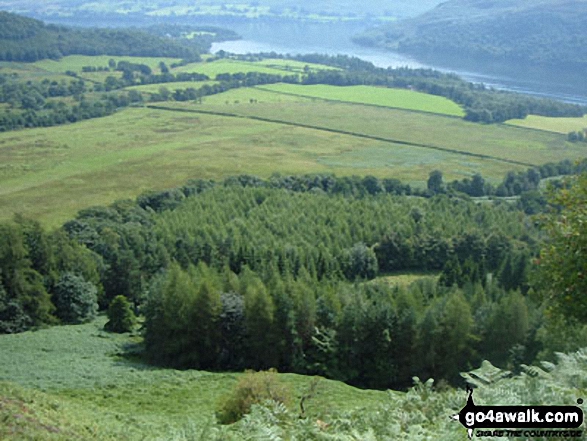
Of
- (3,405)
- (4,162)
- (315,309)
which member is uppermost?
(3,405)

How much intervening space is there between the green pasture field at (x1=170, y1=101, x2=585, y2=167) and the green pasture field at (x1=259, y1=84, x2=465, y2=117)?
5.86 m

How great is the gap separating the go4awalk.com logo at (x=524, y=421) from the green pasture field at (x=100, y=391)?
10.9 m

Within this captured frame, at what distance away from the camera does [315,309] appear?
1695 inches

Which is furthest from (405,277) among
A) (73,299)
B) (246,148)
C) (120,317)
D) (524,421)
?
(246,148)

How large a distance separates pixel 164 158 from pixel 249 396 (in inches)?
3328

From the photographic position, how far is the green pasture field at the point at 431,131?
11156 cm

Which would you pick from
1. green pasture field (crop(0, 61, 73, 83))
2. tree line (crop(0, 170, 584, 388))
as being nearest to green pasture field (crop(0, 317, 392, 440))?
tree line (crop(0, 170, 584, 388))

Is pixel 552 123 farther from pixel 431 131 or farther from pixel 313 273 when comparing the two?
pixel 313 273

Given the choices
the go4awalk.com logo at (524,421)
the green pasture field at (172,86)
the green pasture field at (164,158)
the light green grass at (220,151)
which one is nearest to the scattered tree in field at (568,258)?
the go4awalk.com logo at (524,421)

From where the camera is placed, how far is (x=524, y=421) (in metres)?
10.6

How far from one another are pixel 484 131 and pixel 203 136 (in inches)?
2274

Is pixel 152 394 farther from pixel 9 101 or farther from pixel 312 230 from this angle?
pixel 9 101

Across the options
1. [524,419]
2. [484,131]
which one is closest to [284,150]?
[484,131]

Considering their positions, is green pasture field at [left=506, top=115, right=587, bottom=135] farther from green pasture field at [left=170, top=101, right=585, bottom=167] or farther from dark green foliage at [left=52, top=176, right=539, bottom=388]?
dark green foliage at [left=52, top=176, right=539, bottom=388]
